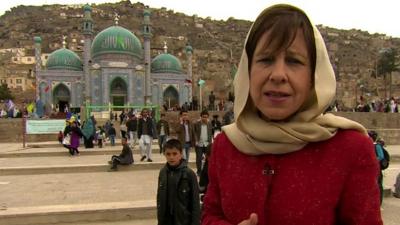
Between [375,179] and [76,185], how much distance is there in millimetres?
8404

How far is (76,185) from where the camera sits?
9.05 metres

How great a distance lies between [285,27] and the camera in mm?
1379

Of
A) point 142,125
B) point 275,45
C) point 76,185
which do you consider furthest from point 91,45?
point 275,45

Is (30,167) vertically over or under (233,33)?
under

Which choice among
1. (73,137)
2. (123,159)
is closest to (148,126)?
(123,159)

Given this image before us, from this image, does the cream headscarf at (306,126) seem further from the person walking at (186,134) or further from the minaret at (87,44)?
the minaret at (87,44)

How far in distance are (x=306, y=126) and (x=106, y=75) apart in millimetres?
35542

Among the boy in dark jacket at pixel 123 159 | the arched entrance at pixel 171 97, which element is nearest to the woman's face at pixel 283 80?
the boy in dark jacket at pixel 123 159

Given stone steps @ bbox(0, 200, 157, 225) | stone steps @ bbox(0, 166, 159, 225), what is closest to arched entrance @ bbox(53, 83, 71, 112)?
stone steps @ bbox(0, 166, 159, 225)

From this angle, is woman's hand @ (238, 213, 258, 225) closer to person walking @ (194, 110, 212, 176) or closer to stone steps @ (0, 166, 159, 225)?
stone steps @ (0, 166, 159, 225)

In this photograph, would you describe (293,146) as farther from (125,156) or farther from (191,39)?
(191,39)

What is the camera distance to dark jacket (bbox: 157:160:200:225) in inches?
172

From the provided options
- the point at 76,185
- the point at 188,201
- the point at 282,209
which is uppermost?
the point at 282,209

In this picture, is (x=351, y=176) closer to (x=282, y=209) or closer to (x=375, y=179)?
(x=375, y=179)
